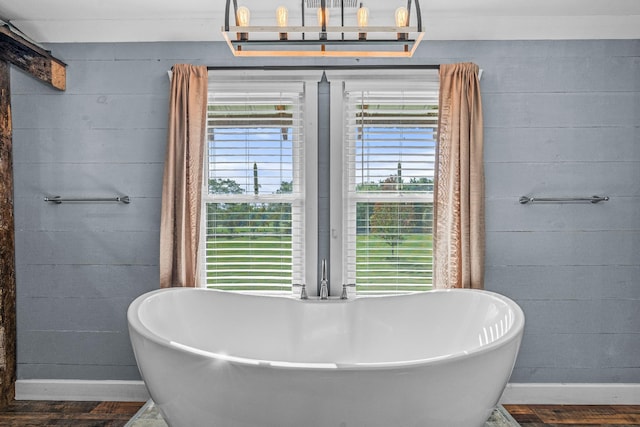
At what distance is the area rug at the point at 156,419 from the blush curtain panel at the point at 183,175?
669 mm

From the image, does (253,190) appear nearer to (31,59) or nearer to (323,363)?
(323,363)

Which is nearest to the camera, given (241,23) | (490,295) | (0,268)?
Answer: (241,23)

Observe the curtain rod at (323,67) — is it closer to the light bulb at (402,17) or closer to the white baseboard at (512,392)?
the light bulb at (402,17)

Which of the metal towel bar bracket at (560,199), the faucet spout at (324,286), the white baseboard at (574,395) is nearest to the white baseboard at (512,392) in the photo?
the white baseboard at (574,395)

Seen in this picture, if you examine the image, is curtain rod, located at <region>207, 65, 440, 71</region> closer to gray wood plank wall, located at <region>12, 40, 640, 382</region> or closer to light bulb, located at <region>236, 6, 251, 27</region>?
gray wood plank wall, located at <region>12, 40, 640, 382</region>

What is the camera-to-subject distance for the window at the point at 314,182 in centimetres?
262

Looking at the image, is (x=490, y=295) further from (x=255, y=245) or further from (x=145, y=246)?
(x=145, y=246)

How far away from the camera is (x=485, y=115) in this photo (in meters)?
2.62

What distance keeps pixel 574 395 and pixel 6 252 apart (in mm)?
3496

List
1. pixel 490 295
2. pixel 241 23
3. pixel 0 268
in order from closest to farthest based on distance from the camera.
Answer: pixel 241 23 < pixel 490 295 < pixel 0 268

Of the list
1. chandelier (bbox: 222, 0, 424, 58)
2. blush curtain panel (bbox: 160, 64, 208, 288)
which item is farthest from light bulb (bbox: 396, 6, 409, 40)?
blush curtain panel (bbox: 160, 64, 208, 288)

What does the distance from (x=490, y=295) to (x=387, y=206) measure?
2.55ft

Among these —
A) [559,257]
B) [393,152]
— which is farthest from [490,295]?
[393,152]

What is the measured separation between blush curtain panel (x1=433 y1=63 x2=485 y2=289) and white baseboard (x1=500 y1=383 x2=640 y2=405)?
748 mm
